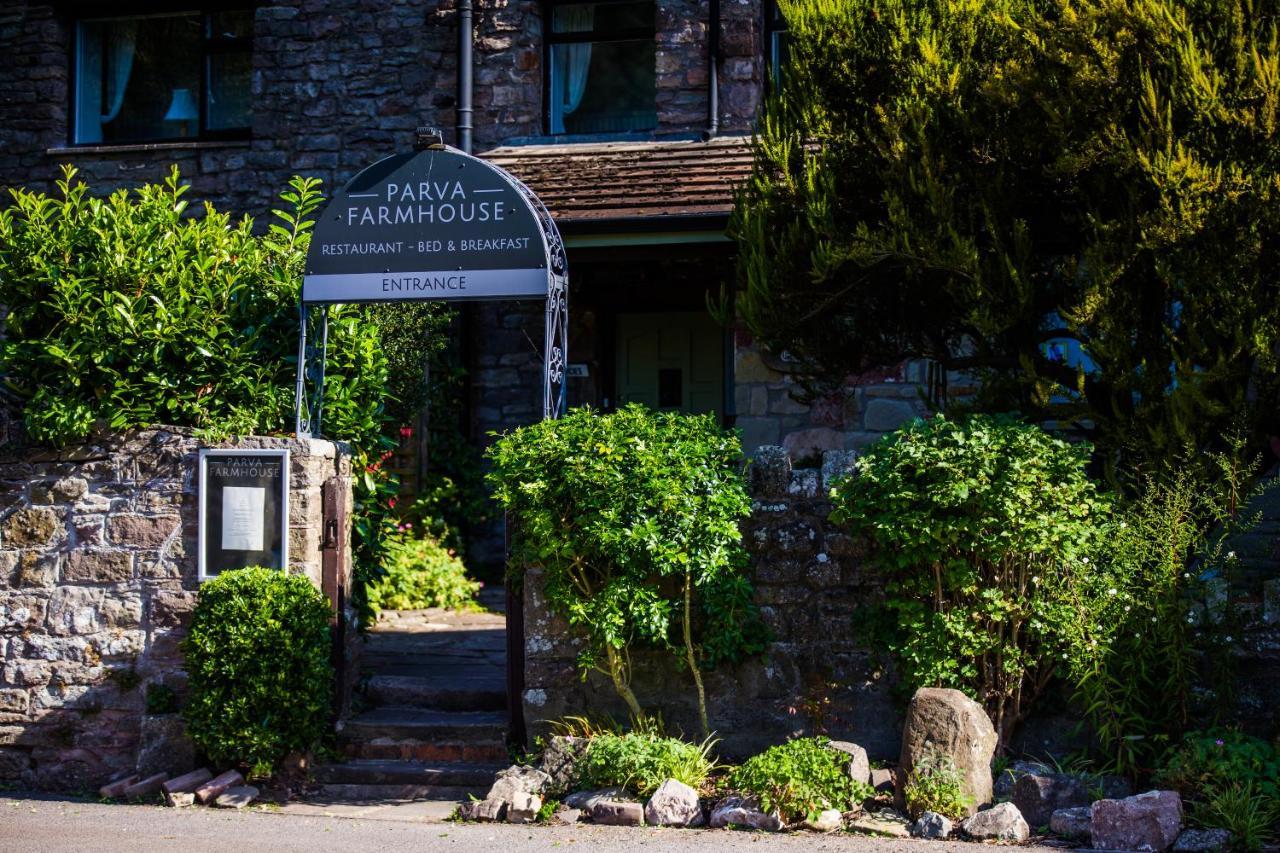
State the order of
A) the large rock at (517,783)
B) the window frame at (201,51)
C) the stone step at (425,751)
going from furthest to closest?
the window frame at (201,51)
the stone step at (425,751)
the large rock at (517,783)

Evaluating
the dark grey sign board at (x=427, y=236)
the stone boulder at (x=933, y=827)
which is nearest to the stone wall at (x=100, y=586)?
the dark grey sign board at (x=427, y=236)

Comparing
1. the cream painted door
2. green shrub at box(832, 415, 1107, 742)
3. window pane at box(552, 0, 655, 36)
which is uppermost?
window pane at box(552, 0, 655, 36)

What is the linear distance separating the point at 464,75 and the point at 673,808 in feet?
23.9

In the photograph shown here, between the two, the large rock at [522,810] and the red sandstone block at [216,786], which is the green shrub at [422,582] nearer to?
the red sandstone block at [216,786]

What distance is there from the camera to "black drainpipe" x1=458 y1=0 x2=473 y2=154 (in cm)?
1117

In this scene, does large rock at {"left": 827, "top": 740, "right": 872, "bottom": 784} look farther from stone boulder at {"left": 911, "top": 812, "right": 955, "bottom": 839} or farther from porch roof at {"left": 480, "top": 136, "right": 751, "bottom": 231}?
porch roof at {"left": 480, "top": 136, "right": 751, "bottom": 231}

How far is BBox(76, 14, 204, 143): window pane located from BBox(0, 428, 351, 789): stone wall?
6.02 meters

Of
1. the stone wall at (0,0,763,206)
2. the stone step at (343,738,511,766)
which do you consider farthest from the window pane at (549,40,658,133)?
the stone step at (343,738,511,766)

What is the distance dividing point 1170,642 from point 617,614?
2535 millimetres

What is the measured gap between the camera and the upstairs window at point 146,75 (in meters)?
12.2

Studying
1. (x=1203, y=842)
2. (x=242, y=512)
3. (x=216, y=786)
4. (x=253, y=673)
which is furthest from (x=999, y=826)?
(x=242, y=512)

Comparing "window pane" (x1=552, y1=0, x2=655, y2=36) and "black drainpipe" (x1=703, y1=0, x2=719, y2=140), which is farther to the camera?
"window pane" (x1=552, y1=0, x2=655, y2=36)

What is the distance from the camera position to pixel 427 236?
732 cm

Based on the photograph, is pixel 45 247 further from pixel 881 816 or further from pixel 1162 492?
pixel 1162 492
